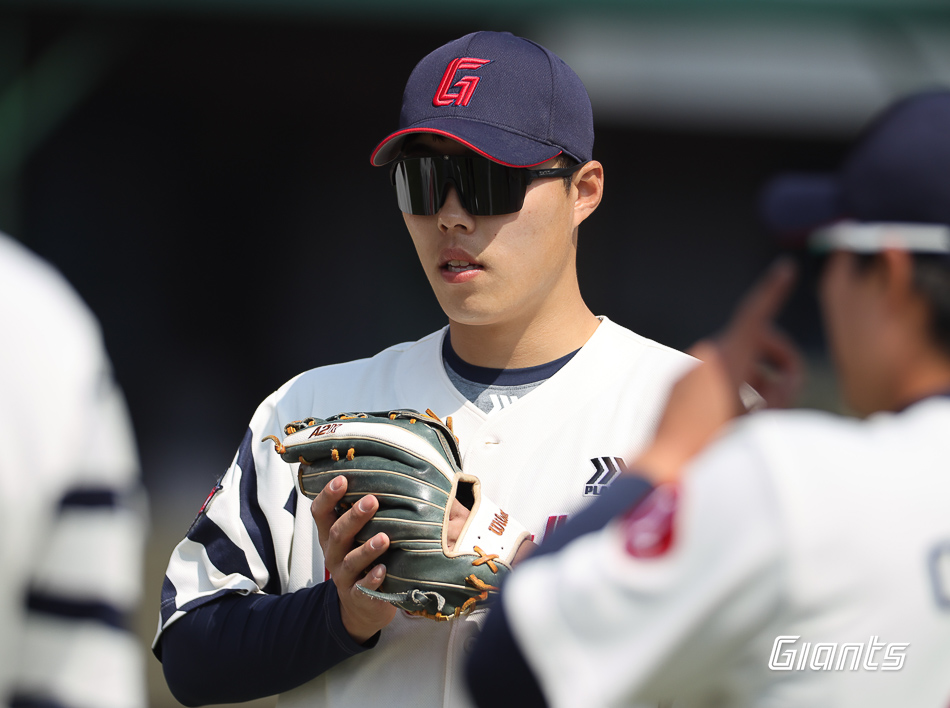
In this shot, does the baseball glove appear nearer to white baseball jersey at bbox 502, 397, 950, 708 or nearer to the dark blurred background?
white baseball jersey at bbox 502, 397, 950, 708

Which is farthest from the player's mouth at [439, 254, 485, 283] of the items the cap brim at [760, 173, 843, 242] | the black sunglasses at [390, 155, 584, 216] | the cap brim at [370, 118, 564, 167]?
the cap brim at [760, 173, 843, 242]

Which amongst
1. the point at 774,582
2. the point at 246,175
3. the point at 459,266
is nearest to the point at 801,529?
the point at 774,582

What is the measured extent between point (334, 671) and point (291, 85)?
7.39 metres

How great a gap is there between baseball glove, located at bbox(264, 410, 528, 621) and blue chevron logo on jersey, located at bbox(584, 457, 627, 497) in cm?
19

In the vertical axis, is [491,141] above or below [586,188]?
above

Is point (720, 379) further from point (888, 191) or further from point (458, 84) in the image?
point (458, 84)

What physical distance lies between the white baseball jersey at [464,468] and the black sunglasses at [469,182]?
374mm

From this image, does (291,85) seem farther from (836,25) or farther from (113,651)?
(113,651)

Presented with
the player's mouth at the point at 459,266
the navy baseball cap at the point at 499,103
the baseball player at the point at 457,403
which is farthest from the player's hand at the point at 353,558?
the navy baseball cap at the point at 499,103

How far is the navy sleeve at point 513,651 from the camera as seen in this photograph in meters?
1.04

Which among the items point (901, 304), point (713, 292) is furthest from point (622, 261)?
point (901, 304)

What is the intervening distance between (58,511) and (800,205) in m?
0.92

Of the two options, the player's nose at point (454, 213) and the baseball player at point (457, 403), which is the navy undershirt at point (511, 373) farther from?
the player's nose at point (454, 213)

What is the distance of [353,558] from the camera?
164 cm
